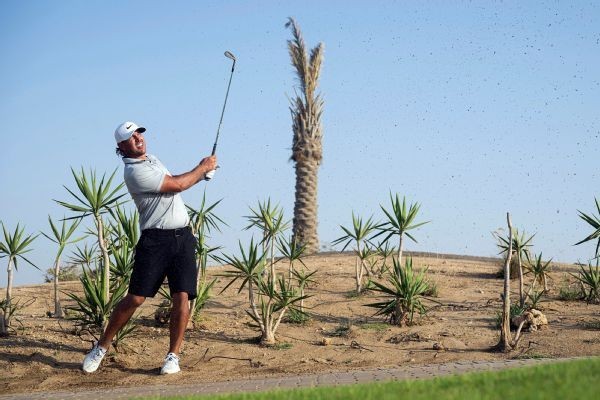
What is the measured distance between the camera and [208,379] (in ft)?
29.5

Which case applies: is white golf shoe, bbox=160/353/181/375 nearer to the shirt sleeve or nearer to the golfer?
the golfer

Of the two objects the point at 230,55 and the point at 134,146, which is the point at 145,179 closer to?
the point at 134,146

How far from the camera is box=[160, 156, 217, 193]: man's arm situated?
Answer: 8.89 meters

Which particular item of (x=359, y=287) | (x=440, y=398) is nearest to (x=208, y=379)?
(x=440, y=398)

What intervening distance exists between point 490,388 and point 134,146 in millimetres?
5004

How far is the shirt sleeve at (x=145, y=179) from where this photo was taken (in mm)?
8938

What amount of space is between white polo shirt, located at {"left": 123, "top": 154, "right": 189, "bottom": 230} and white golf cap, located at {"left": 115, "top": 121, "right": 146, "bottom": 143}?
0.29 m

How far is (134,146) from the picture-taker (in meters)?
9.15

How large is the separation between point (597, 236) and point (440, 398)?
283 inches

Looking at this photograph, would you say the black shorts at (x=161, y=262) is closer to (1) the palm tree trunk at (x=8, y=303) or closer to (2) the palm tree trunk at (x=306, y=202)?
(1) the palm tree trunk at (x=8, y=303)

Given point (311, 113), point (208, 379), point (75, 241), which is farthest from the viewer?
point (311, 113)

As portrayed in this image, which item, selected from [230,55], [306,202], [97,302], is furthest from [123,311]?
[306,202]

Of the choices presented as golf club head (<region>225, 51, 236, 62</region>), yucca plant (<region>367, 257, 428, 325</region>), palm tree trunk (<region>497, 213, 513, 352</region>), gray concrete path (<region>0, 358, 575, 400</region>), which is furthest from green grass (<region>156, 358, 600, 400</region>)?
golf club head (<region>225, 51, 236, 62</region>)

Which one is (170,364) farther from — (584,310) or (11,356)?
(584,310)
